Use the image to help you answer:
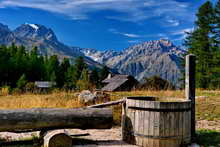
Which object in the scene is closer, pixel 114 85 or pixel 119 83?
pixel 114 85

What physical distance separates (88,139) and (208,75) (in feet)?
109

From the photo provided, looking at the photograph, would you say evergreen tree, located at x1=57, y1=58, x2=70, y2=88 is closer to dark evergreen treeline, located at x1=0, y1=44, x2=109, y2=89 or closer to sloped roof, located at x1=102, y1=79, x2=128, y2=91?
dark evergreen treeline, located at x1=0, y1=44, x2=109, y2=89

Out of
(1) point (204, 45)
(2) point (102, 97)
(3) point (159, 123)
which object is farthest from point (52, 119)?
(1) point (204, 45)

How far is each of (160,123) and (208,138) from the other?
5.85ft

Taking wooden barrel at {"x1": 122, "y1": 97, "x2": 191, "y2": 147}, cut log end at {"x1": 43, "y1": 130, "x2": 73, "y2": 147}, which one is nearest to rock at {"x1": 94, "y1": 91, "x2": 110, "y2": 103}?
wooden barrel at {"x1": 122, "y1": 97, "x2": 191, "y2": 147}

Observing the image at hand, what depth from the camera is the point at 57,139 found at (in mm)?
5938

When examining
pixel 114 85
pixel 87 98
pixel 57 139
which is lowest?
pixel 57 139

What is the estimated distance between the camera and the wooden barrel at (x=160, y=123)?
5992mm

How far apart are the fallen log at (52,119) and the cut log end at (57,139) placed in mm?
389

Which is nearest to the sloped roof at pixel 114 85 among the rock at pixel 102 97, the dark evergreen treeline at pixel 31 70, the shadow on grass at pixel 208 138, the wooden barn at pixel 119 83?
the wooden barn at pixel 119 83

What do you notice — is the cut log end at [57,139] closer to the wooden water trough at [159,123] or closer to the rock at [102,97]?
the wooden water trough at [159,123]

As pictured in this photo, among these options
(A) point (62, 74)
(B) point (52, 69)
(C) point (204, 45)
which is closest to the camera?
(C) point (204, 45)

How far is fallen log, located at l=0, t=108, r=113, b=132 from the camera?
6.14 m

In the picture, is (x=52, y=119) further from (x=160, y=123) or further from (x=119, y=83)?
(x=119, y=83)
